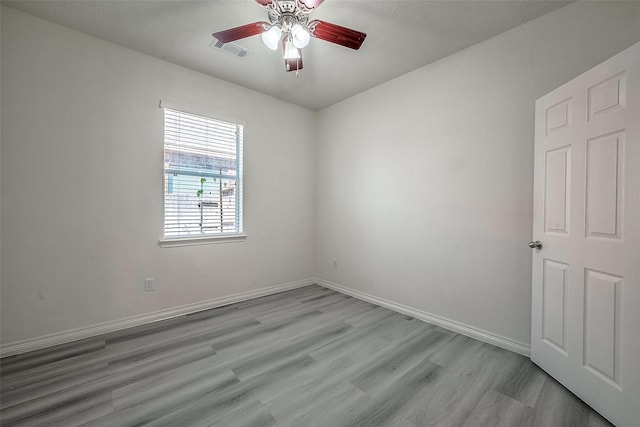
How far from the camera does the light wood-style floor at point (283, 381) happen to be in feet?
4.91

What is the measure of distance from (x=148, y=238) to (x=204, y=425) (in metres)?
1.98

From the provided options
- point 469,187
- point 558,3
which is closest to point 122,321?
point 469,187

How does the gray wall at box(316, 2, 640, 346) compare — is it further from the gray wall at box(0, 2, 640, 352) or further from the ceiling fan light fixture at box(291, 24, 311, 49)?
the ceiling fan light fixture at box(291, 24, 311, 49)

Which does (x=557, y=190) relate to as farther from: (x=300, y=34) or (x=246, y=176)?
(x=246, y=176)

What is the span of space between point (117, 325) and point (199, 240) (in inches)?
43.1

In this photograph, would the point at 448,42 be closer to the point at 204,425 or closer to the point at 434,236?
the point at 434,236

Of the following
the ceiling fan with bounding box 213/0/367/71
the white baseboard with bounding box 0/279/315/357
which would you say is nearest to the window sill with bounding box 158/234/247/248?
the white baseboard with bounding box 0/279/315/357

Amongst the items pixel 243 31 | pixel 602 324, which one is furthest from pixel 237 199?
pixel 602 324

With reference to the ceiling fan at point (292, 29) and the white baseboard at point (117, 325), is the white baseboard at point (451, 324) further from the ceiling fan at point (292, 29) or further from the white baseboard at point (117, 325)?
the ceiling fan at point (292, 29)

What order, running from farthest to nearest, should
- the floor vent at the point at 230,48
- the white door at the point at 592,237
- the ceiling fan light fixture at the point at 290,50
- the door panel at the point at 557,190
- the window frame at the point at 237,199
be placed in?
the window frame at the point at 237,199 < the floor vent at the point at 230,48 < the ceiling fan light fixture at the point at 290,50 < the door panel at the point at 557,190 < the white door at the point at 592,237

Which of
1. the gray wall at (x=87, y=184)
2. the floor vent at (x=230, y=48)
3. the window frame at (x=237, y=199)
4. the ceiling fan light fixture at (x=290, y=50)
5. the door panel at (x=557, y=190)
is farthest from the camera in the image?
the window frame at (x=237, y=199)

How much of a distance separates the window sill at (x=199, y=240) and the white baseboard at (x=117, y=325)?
2.30 ft

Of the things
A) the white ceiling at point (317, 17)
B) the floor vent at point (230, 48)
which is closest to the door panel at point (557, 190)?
the white ceiling at point (317, 17)

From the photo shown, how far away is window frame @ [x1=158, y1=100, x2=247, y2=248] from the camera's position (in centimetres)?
284
